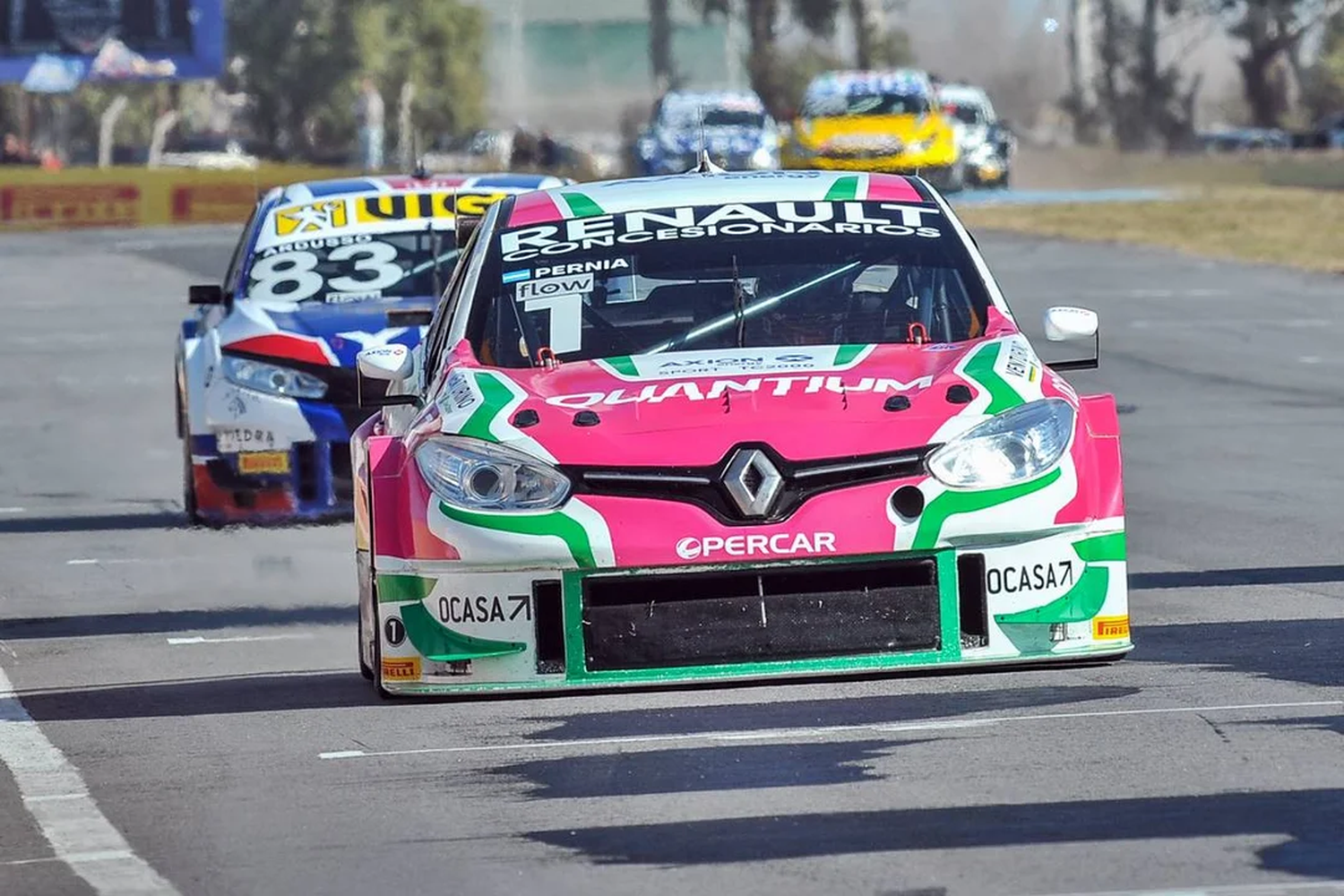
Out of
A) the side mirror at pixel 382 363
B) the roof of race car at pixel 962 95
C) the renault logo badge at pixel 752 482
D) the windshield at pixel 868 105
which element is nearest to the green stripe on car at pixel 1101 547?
the renault logo badge at pixel 752 482

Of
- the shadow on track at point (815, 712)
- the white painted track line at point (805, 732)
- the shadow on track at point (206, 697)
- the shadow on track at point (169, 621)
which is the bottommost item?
the shadow on track at point (169, 621)

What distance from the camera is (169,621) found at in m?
10.4

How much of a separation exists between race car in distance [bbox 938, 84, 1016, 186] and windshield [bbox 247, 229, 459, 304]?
102 ft

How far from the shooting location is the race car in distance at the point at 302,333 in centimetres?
1272

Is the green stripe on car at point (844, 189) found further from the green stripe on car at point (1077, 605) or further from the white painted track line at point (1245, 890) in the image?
the white painted track line at point (1245, 890)

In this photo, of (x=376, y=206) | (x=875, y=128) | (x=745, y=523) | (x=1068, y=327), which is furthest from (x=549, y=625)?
(x=875, y=128)

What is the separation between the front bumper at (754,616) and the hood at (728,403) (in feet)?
0.90

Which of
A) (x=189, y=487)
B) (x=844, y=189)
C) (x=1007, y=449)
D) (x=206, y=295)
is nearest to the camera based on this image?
(x=1007, y=449)

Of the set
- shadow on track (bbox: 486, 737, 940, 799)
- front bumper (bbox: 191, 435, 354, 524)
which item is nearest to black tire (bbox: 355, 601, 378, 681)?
shadow on track (bbox: 486, 737, 940, 799)

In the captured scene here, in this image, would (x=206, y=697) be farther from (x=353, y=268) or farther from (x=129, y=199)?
(x=129, y=199)

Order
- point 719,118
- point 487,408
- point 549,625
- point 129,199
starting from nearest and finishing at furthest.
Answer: point 549,625
point 487,408
point 719,118
point 129,199

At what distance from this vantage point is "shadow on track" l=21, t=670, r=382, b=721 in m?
8.11

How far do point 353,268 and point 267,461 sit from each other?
3.80 feet

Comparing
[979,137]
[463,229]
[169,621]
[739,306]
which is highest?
[463,229]
